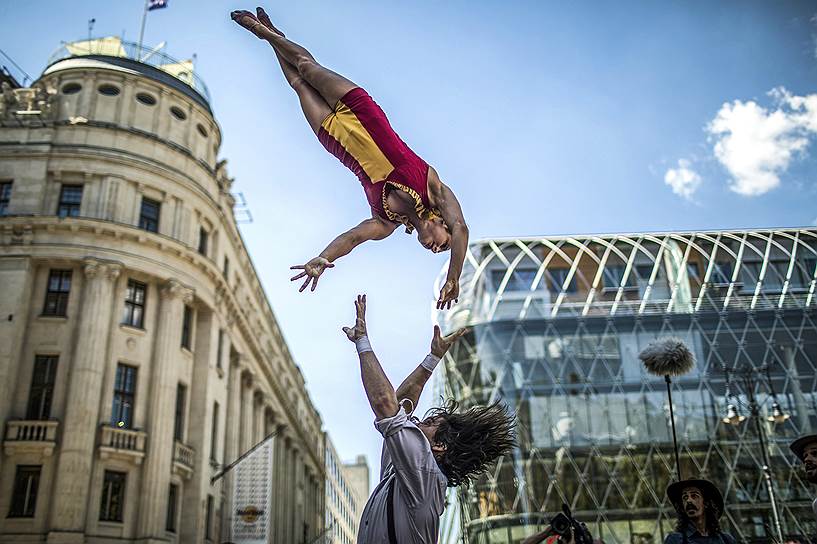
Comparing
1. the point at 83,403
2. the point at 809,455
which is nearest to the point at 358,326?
the point at 809,455

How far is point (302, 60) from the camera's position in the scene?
5.99 m

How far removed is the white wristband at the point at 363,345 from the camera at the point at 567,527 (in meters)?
1.93

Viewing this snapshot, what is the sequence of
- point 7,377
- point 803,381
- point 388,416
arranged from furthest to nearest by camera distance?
point 803,381
point 7,377
point 388,416

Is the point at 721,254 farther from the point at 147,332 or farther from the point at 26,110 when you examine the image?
the point at 26,110

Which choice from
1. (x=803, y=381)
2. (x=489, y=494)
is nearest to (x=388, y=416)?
(x=489, y=494)

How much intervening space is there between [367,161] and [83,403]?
75.3ft

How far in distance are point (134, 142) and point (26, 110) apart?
4539 mm

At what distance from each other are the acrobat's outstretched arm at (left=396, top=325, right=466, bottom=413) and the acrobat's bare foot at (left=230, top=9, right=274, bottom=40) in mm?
2629

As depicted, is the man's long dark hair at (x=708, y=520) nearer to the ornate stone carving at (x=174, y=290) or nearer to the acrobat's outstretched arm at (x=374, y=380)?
the acrobat's outstretched arm at (x=374, y=380)

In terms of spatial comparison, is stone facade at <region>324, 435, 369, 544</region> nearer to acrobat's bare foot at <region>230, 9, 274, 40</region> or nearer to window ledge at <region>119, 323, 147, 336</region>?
window ledge at <region>119, 323, 147, 336</region>

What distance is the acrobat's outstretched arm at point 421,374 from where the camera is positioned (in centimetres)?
598

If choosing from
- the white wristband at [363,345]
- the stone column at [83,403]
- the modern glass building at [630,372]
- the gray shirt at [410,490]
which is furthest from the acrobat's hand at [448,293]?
the modern glass building at [630,372]

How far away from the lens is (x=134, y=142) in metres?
30.0

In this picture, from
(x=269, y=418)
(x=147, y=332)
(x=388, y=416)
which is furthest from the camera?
(x=269, y=418)
